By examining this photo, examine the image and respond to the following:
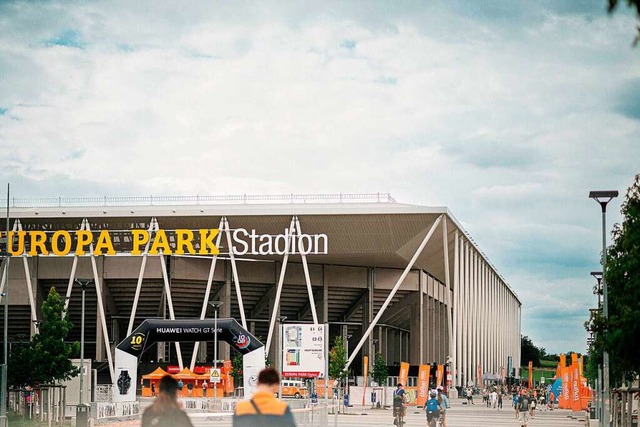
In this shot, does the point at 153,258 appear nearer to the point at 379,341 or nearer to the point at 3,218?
the point at 3,218

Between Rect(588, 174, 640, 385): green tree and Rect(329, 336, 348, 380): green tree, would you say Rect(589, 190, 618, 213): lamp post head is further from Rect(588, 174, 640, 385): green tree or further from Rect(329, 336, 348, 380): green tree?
Rect(329, 336, 348, 380): green tree

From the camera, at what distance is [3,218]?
8988 centimetres

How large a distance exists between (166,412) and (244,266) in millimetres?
82161

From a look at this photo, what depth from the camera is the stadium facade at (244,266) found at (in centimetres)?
8619

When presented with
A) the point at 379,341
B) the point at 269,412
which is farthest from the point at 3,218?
the point at 269,412

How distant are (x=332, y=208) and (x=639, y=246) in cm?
6157

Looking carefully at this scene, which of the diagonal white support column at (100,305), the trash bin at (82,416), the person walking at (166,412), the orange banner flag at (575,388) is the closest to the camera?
the person walking at (166,412)

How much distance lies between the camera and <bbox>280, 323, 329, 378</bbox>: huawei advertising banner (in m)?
28.0

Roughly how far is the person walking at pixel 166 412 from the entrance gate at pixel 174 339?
116 ft

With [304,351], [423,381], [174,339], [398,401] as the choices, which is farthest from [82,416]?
[423,381]

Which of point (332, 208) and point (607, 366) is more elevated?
point (332, 208)

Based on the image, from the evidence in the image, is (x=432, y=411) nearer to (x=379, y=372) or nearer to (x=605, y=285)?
(x=605, y=285)

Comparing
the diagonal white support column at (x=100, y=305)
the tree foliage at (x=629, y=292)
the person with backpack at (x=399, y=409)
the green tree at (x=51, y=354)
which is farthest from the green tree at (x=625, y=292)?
the diagonal white support column at (x=100, y=305)

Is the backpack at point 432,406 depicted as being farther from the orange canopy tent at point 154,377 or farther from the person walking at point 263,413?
the orange canopy tent at point 154,377
